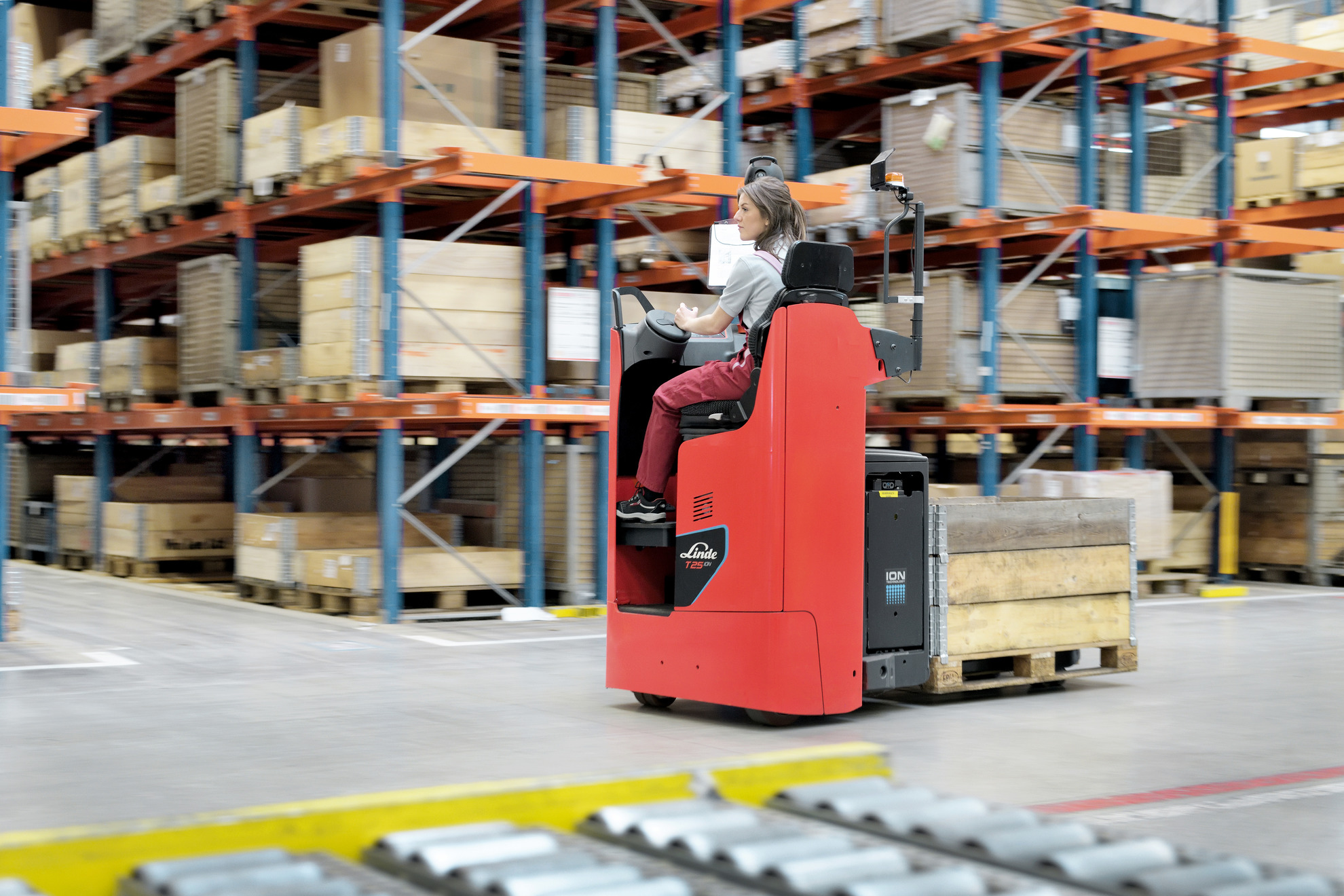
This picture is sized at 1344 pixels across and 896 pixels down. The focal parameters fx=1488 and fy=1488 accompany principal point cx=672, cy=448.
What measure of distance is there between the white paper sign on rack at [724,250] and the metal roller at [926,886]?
4551mm

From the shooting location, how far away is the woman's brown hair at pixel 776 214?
6.20 meters

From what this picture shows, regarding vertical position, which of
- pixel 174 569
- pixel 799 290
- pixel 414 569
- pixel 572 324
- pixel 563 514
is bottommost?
pixel 174 569

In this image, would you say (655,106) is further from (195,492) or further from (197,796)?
(197,796)

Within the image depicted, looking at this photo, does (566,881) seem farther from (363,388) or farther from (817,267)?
(363,388)

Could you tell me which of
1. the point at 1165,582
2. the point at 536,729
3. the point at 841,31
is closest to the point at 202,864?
the point at 536,729

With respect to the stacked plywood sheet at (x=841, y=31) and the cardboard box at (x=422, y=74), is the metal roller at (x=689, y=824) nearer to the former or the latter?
the cardboard box at (x=422, y=74)

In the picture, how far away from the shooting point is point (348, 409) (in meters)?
10.6

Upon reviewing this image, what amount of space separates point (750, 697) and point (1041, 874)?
12.2ft

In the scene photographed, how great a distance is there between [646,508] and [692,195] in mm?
5645

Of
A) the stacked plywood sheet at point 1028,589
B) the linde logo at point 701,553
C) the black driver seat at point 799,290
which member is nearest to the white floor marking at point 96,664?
the linde logo at point 701,553

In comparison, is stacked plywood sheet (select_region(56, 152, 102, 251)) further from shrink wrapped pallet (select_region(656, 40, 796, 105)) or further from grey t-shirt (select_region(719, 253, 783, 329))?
grey t-shirt (select_region(719, 253, 783, 329))

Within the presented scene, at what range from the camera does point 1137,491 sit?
492 inches

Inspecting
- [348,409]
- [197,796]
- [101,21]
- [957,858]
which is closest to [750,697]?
[197,796]

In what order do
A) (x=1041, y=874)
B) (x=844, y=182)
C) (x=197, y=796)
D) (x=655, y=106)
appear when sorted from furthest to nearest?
(x=844, y=182)
(x=655, y=106)
(x=197, y=796)
(x=1041, y=874)
